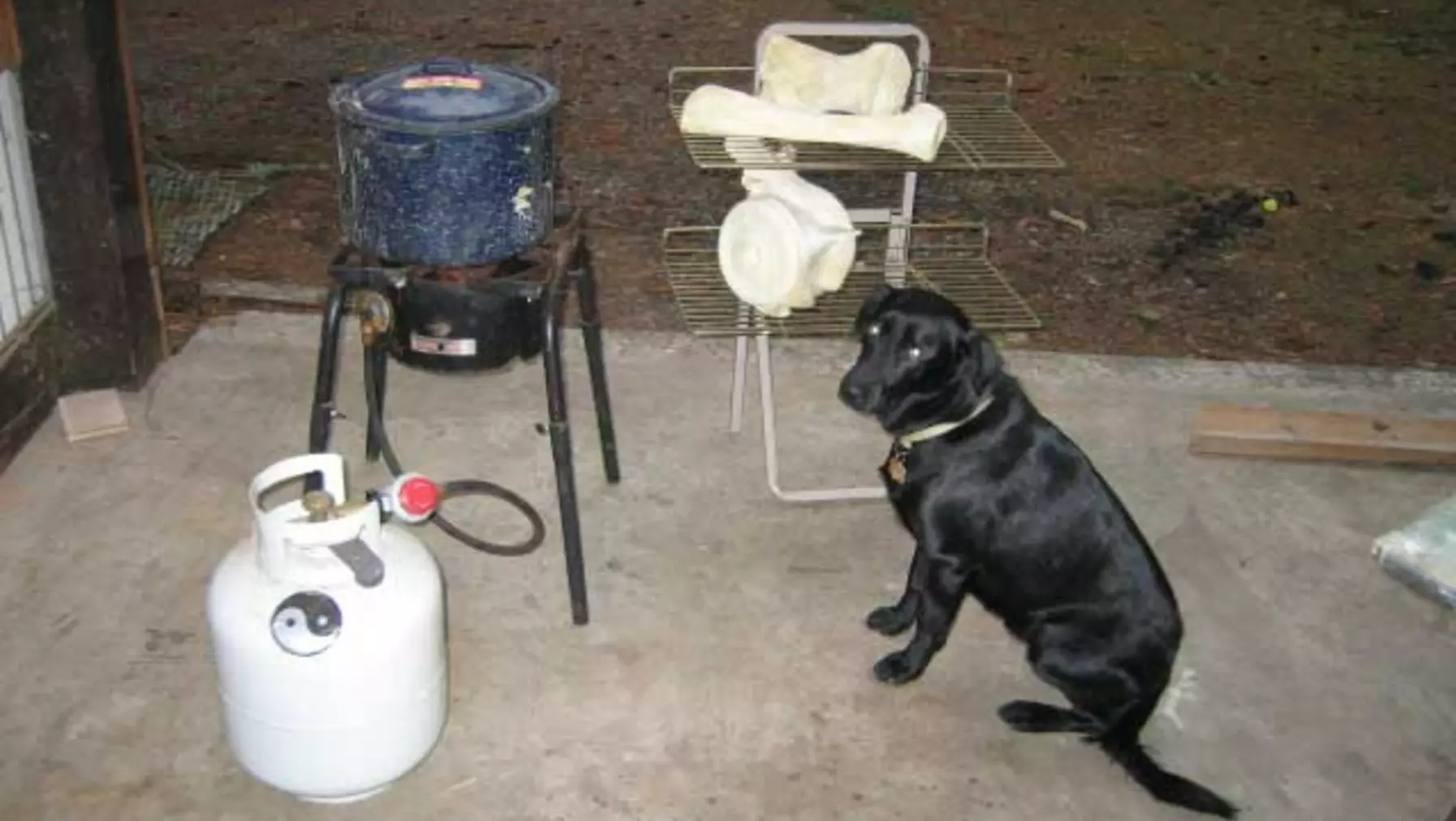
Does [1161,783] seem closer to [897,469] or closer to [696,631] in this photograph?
[897,469]

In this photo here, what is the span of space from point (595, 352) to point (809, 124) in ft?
2.15

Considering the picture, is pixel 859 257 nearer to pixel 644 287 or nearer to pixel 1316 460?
pixel 644 287

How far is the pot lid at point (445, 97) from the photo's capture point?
2385 mm

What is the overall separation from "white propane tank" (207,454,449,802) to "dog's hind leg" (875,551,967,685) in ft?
2.76

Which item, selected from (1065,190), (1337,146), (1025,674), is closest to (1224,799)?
(1025,674)

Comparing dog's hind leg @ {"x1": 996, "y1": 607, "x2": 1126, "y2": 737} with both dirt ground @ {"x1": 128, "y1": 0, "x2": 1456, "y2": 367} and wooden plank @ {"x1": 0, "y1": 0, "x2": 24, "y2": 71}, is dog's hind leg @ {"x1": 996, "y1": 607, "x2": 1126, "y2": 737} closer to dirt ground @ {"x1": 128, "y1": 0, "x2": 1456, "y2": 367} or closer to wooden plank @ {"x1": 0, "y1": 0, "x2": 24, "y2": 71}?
dirt ground @ {"x1": 128, "y1": 0, "x2": 1456, "y2": 367}

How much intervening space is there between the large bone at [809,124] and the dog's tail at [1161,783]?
1.15m

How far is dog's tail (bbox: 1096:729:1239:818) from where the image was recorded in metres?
2.34

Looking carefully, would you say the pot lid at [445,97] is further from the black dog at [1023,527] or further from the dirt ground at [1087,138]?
the dirt ground at [1087,138]

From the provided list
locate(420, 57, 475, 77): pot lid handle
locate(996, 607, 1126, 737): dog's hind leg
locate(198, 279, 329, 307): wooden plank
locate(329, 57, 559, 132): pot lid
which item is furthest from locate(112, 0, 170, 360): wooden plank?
locate(996, 607, 1126, 737): dog's hind leg

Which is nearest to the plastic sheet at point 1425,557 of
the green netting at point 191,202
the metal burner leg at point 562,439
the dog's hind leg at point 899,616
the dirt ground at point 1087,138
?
the dog's hind leg at point 899,616

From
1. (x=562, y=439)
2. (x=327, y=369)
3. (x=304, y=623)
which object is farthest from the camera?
(x=327, y=369)

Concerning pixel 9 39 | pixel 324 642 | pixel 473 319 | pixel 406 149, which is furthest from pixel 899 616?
pixel 9 39

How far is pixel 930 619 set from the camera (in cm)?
255
